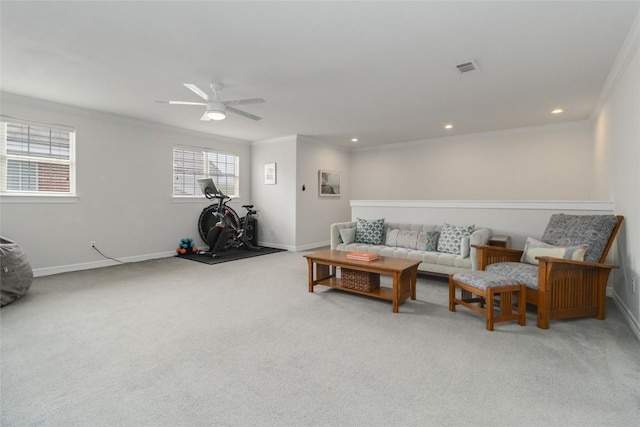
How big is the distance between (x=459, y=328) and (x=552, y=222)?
1893 millimetres

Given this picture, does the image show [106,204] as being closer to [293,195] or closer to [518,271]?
[293,195]

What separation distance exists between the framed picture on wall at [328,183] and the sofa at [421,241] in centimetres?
227

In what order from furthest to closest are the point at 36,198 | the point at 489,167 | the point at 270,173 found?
the point at 270,173, the point at 489,167, the point at 36,198

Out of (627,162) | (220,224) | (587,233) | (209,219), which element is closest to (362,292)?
(587,233)

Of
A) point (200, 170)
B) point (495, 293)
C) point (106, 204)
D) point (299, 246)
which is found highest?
point (200, 170)

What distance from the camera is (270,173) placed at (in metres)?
7.12

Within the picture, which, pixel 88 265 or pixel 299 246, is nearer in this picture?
pixel 88 265

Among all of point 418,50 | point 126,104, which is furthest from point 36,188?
point 418,50

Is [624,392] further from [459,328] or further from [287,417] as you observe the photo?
[287,417]

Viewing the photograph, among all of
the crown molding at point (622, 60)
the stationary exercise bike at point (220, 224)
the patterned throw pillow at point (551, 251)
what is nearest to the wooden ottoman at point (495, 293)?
the patterned throw pillow at point (551, 251)

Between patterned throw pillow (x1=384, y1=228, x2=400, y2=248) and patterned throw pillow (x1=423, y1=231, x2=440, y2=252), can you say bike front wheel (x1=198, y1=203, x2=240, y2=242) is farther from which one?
patterned throw pillow (x1=423, y1=231, x2=440, y2=252)

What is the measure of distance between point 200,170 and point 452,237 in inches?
196

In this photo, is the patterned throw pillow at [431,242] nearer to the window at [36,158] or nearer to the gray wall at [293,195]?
the gray wall at [293,195]

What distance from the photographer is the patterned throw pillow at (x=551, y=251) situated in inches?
114
